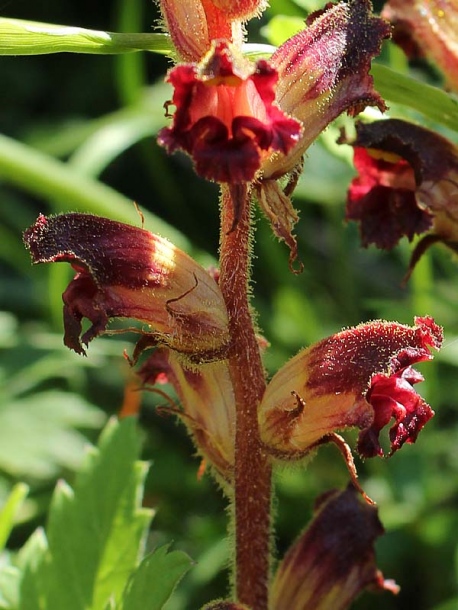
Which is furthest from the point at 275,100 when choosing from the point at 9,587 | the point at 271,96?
the point at 9,587

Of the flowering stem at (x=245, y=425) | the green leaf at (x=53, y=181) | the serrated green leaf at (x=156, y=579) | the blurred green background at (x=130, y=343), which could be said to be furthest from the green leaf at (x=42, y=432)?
the flowering stem at (x=245, y=425)

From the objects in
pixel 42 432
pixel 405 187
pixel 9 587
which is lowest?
pixel 42 432

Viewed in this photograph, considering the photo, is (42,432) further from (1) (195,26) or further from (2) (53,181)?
(1) (195,26)

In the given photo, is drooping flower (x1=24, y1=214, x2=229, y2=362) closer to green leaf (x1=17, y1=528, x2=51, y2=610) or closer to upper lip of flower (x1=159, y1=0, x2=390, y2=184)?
upper lip of flower (x1=159, y1=0, x2=390, y2=184)

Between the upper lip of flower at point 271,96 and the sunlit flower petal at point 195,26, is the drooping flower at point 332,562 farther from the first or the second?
the sunlit flower petal at point 195,26

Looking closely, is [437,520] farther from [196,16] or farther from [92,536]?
[196,16]
